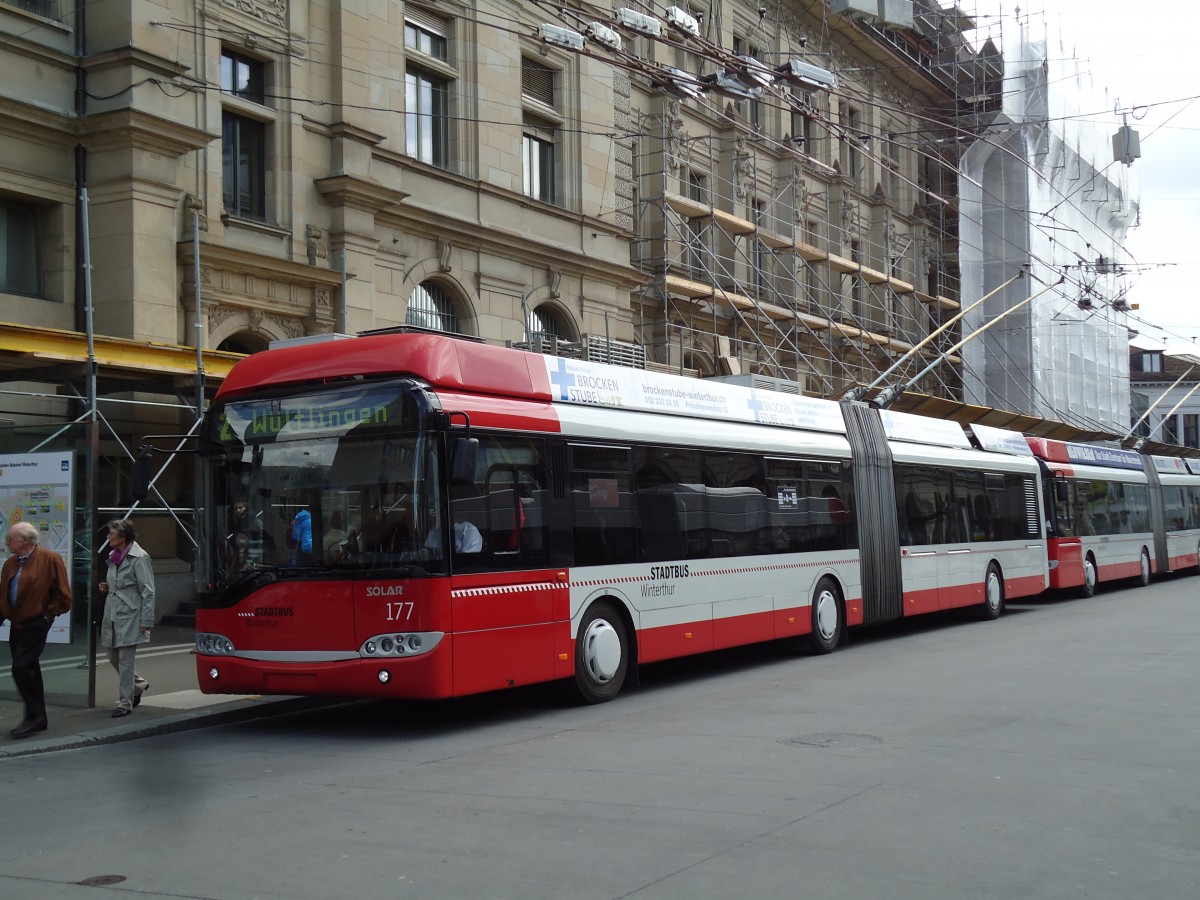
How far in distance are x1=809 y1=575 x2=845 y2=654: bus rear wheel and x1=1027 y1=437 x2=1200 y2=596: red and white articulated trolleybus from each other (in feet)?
32.7

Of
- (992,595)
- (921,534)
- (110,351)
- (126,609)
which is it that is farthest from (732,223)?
(126,609)

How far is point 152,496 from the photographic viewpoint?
18.5 m

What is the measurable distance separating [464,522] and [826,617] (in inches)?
290

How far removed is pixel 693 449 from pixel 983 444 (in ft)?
33.5

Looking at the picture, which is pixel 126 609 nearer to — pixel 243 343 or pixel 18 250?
pixel 18 250

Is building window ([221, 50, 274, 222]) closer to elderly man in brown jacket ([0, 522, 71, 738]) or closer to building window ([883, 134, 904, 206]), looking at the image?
elderly man in brown jacket ([0, 522, 71, 738])

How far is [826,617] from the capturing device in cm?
1656

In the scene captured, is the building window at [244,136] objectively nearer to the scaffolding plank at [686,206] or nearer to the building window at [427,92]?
the building window at [427,92]

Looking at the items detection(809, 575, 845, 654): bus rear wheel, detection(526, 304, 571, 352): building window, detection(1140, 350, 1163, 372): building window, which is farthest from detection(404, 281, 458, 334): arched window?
detection(1140, 350, 1163, 372): building window

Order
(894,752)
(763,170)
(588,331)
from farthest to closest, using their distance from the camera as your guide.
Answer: (763,170)
(588,331)
(894,752)

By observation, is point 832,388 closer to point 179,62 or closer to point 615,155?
point 615,155

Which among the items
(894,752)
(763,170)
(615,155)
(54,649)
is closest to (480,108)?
(615,155)

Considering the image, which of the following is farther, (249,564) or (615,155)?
(615,155)

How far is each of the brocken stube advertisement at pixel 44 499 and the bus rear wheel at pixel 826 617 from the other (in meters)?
8.64
